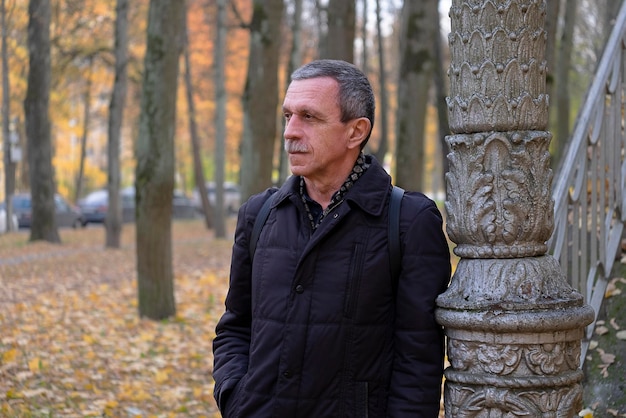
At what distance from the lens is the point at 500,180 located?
111 inches

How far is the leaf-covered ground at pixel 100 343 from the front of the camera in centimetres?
699

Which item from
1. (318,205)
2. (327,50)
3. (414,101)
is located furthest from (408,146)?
(318,205)

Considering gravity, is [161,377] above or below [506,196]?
below

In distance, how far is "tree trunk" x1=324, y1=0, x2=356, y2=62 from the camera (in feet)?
42.2

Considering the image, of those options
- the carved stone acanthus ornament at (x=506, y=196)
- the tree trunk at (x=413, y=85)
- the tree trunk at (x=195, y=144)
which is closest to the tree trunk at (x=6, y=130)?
the tree trunk at (x=195, y=144)

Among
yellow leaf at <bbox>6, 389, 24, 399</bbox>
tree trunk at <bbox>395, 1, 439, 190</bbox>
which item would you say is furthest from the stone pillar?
tree trunk at <bbox>395, 1, 439, 190</bbox>

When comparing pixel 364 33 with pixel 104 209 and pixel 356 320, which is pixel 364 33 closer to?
pixel 104 209

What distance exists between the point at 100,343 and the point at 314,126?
7.36m

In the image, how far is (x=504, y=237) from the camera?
110 inches

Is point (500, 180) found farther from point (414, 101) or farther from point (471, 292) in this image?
point (414, 101)

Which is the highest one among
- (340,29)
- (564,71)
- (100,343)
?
(340,29)

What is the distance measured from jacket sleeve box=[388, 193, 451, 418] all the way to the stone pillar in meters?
0.05

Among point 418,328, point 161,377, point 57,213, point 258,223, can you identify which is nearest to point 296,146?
point 258,223

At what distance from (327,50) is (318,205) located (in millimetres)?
10175
